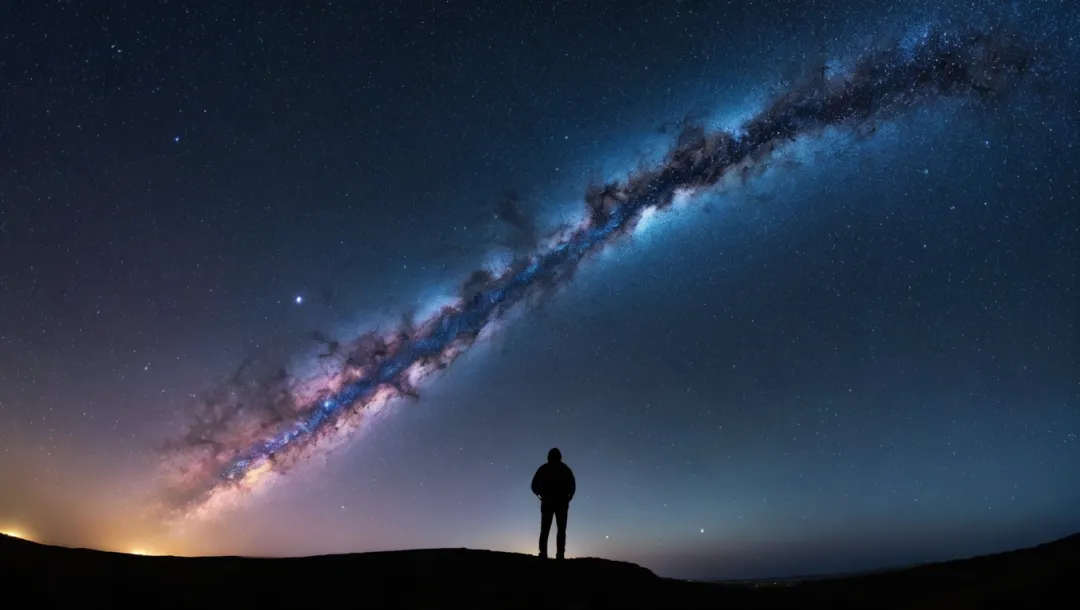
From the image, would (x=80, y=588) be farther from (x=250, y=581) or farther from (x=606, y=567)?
(x=606, y=567)

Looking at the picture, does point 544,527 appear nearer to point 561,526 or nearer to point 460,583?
point 561,526

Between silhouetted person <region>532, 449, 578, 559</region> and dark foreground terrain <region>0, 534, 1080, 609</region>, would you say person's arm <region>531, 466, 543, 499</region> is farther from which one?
dark foreground terrain <region>0, 534, 1080, 609</region>

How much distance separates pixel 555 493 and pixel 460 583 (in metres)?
2.49

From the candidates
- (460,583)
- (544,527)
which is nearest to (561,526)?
(544,527)

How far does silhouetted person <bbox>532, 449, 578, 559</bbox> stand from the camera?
36.8ft

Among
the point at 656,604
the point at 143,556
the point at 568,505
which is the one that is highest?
the point at 568,505

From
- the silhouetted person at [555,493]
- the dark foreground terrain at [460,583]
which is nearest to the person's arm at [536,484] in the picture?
the silhouetted person at [555,493]

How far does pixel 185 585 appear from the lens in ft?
26.7

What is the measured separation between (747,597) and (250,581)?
7.42 m

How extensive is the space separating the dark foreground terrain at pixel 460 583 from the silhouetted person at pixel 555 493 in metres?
0.57

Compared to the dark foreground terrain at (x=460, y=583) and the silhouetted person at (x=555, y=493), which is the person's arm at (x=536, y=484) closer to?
the silhouetted person at (x=555, y=493)

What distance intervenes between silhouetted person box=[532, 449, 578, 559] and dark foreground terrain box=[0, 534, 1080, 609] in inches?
22.6

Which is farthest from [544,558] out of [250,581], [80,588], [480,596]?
[80,588]

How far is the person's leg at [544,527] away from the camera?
11.3m
